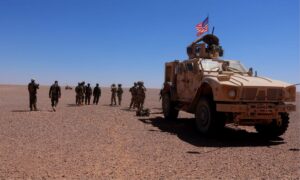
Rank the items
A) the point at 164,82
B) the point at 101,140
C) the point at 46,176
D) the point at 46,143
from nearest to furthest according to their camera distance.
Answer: the point at 46,176 < the point at 46,143 < the point at 101,140 < the point at 164,82

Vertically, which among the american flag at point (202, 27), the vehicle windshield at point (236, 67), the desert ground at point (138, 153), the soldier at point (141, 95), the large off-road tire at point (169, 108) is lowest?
the desert ground at point (138, 153)

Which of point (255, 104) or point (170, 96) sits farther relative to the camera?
point (170, 96)

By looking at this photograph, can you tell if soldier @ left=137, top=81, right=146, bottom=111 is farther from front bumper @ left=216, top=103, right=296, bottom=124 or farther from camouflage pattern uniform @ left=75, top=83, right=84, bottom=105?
front bumper @ left=216, top=103, right=296, bottom=124

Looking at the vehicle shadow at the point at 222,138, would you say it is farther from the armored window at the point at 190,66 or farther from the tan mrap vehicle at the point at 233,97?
the armored window at the point at 190,66

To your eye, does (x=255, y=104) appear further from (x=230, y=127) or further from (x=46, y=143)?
(x=46, y=143)

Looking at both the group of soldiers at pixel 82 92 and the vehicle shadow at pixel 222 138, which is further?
the group of soldiers at pixel 82 92

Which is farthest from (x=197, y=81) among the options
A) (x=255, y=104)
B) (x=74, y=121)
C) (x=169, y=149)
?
(x=74, y=121)

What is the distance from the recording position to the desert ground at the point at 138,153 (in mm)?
6031

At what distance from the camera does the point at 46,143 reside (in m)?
8.40

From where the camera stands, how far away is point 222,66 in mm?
11555

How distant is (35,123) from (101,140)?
388 centimetres

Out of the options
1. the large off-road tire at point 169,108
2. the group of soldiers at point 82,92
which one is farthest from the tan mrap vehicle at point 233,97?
the group of soldiers at point 82,92

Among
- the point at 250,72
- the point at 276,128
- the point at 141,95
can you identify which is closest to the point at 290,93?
the point at 276,128

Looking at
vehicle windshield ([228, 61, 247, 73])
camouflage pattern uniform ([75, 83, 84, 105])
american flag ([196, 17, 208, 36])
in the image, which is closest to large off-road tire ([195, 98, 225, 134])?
vehicle windshield ([228, 61, 247, 73])
